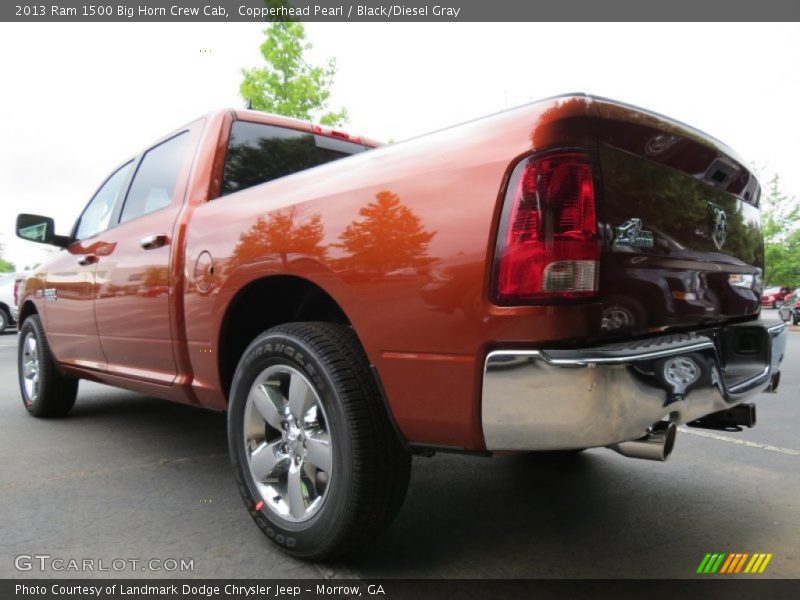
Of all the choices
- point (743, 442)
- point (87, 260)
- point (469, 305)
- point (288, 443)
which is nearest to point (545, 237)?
point (469, 305)

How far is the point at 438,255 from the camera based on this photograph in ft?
5.75

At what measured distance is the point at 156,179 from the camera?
345 cm

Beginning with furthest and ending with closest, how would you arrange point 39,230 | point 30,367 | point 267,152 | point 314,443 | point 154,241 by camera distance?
point 30,367 < point 39,230 < point 267,152 < point 154,241 < point 314,443

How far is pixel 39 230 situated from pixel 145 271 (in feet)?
6.30

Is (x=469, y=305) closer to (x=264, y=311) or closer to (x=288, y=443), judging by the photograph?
(x=288, y=443)

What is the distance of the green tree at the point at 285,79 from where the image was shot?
16.5 metres

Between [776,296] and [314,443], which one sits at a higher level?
[314,443]

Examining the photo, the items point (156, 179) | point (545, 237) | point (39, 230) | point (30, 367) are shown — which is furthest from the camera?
point (30, 367)

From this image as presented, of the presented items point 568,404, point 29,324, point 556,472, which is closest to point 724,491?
point 556,472

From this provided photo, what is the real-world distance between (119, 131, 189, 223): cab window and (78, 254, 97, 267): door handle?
28 cm

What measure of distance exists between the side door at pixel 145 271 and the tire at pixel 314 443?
809 millimetres

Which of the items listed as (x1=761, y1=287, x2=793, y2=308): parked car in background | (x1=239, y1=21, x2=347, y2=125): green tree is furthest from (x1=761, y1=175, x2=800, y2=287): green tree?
(x1=239, y1=21, x2=347, y2=125): green tree

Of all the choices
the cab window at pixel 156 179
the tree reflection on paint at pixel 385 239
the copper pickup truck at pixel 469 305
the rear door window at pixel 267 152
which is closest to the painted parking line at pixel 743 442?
the copper pickup truck at pixel 469 305

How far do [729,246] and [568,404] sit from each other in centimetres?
126
